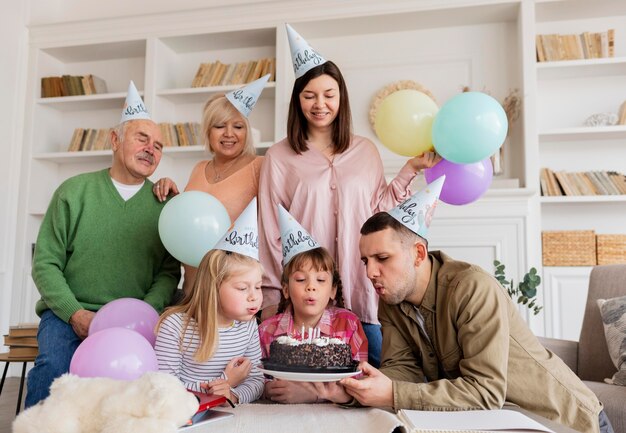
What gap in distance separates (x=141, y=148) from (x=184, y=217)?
410 millimetres

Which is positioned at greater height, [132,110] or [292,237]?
[132,110]

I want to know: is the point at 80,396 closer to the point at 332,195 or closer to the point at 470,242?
the point at 332,195

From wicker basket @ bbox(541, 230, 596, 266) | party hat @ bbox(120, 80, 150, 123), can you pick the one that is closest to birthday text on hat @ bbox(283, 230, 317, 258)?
party hat @ bbox(120, 80, 150, 123)

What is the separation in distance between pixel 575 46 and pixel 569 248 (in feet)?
4.35

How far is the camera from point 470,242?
3.79m

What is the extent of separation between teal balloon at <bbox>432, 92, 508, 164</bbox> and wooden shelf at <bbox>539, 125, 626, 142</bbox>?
7.17 ft

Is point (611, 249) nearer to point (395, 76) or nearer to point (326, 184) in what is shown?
point (395, 76)

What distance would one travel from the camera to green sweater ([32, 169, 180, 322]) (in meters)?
2.19

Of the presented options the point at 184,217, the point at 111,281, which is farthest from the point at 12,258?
the point at 184,217

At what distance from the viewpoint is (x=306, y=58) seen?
2.20 meters

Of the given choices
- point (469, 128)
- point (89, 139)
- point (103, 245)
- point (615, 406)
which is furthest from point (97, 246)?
point (89, 139)

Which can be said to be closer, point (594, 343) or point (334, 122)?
point (334, 122)

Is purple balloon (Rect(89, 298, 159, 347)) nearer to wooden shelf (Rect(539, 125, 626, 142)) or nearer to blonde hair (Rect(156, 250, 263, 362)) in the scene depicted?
blonde hair (Rect(156, 250, 263, 362))

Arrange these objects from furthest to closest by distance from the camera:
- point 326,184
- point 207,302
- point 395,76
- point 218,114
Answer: point 395,76 → point 218,114 → point 326,184 → point 207,302
